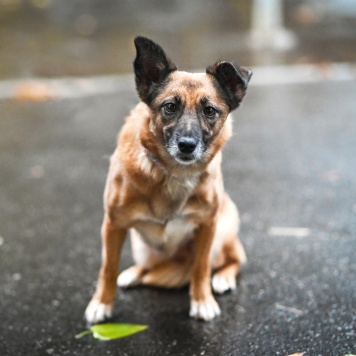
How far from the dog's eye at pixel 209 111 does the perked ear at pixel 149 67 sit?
0.27 metres

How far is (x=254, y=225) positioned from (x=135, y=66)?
5.54 feet

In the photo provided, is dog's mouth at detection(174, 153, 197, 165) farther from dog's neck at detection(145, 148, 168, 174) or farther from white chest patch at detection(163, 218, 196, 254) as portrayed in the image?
white chest patch at detection(163, 218, 196, 254)

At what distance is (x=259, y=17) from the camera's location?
30.4 ft

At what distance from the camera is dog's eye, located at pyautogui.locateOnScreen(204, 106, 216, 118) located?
2762 millimetres

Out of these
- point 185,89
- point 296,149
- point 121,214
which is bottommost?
point 296,149

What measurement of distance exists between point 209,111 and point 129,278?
1.14m

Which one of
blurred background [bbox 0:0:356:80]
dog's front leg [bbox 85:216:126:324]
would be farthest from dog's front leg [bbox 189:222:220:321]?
blurred background [bbox 0:0:356:80]

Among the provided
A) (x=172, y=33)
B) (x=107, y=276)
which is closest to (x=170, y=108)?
(x=107, y=276)

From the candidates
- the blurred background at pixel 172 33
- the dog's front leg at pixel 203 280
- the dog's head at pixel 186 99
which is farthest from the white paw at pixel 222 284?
the blurred background at pixel 172 33

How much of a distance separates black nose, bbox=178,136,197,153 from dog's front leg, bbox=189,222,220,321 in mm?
529

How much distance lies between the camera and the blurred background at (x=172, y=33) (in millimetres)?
8008

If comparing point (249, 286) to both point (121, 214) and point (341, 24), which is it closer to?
point (121, 214)

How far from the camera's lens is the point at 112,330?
2.97 m

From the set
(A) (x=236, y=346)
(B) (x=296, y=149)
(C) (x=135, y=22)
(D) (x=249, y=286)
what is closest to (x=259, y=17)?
(C) (x=135, y=22)
